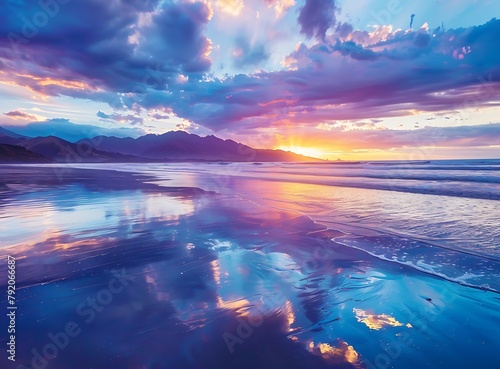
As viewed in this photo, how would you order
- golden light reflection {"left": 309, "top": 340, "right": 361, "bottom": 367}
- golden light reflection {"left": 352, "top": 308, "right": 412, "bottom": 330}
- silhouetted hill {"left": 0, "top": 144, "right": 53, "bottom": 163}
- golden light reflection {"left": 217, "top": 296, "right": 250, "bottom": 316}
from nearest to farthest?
golden light reflection {"left": 309, "top": 340, "right": 361, "bottom": 367}
golden light reflection {"left": 352, "top": 308, "right": 412, "bottom": 330}
golden light reflection {"left": 217, "top": 296, "right": 250, "bottom": 316}
silhouetted hill {"left": 0, "top": 144, "right": 53, "bottom": 163}

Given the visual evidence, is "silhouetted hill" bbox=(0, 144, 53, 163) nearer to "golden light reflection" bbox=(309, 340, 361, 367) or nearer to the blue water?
the blue water

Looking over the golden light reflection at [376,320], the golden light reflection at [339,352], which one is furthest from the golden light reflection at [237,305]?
the golden light reflection at [376,320]

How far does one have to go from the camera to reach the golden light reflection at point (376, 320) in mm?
3898

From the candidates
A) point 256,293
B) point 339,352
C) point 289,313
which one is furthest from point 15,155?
point 339,352

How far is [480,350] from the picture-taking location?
11.2 feet

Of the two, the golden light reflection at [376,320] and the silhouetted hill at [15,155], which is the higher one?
the golden light reflection at [376,320]

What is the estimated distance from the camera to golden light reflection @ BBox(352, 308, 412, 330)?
3898 mm

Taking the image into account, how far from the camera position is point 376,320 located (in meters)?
4.04

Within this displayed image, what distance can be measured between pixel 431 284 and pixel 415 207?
30.2 ft

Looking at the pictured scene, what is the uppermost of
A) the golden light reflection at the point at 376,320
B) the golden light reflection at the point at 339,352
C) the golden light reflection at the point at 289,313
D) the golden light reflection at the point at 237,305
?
the golden light reflection at the point at 376,320

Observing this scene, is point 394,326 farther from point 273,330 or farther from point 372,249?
point 372,249

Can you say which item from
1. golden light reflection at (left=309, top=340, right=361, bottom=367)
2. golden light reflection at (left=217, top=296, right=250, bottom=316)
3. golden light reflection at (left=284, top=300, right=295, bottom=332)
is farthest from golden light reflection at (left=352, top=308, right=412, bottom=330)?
golden light reflection at (left=217, top=296, right=250, bottom=316)

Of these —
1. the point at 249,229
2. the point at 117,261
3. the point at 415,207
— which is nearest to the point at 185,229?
the point at 249,229

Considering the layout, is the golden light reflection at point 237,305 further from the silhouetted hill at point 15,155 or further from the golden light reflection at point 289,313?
the silhouetted hill at point 15,155
